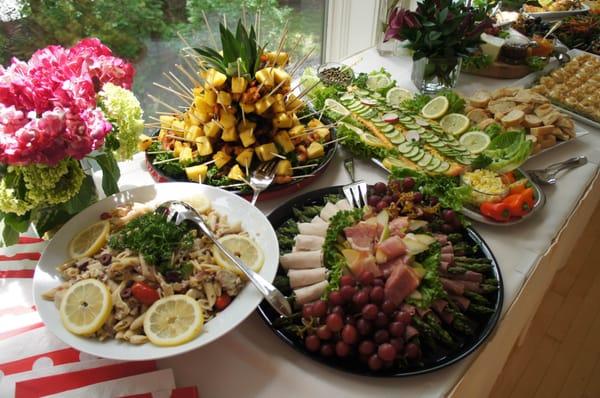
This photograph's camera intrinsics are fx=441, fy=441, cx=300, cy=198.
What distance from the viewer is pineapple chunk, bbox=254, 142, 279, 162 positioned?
1.40 metres

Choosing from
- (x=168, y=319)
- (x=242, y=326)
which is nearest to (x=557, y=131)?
(x=242, y=326)

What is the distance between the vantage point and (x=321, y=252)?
1.06m

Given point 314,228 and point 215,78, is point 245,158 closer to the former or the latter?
point 215,78

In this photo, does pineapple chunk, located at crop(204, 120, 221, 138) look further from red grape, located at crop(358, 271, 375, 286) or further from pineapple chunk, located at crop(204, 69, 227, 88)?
red grape, located at crop(358, 271, 375, 286)

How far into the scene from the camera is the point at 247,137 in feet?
4.58

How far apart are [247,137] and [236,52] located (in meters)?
0.28

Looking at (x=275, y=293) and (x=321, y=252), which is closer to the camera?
(x=275, y=293)

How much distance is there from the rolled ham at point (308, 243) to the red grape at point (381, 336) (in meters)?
0.28

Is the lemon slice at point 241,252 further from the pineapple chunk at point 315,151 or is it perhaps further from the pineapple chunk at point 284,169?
the pineapple chunk at point 315,151

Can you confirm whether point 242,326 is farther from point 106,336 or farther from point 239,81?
point 239,81

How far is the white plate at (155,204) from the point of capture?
82 centimetres

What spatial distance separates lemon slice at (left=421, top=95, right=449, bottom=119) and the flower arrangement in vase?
0.67ft

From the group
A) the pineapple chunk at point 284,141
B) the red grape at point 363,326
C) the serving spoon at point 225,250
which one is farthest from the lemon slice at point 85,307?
the pineapple chunk at point 284,141

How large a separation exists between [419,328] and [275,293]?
0.31 metres
